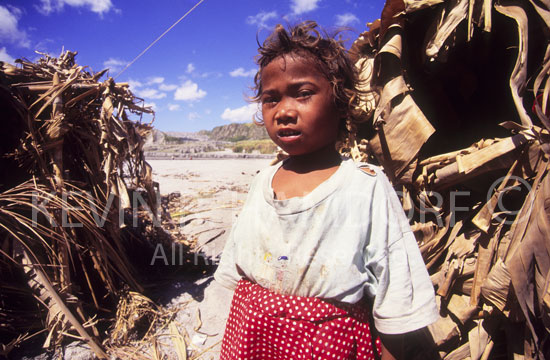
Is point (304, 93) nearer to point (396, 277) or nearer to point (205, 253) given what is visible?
point (396, 277)

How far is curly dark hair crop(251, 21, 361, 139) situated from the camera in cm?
101

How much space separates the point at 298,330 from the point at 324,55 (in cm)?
93

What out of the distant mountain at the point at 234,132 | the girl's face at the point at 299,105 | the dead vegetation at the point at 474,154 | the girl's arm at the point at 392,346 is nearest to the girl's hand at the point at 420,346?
the dead vegetation at the point at 474,154

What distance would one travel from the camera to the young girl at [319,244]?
87 cm

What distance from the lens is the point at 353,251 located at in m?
0.86

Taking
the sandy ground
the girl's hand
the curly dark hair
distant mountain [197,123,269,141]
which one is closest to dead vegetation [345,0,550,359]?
the girl's hand

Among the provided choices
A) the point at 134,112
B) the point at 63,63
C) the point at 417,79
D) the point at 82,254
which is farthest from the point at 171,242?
the point at 417,79

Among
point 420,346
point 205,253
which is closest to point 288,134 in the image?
point 420,346

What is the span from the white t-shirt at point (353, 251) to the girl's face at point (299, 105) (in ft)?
0.49

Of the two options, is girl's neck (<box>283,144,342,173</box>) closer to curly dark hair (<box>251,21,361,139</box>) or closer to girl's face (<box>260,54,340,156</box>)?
girl's face (<box>260,54,340,156</box>)

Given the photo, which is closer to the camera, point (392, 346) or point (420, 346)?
point (392, 346)

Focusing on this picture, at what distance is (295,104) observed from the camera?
947 millimetres

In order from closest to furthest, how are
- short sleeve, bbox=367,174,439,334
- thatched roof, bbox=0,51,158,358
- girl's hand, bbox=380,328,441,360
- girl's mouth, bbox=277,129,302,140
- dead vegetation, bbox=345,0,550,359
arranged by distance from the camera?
short sleeve, bbox=367,174,439,334, girl's mouth, bbox=277,129,302,140, dead vegetation, bbox=345,0,550,359, girl's hand, bbox=380,328,441,360, thatched roof, bbox=0,51,158,358

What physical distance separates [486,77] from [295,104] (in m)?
1.32
